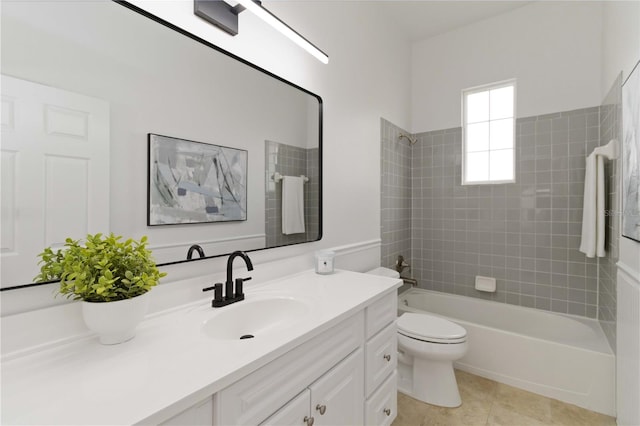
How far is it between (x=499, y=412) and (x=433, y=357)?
50cm

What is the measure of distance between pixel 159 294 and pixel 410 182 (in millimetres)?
2608

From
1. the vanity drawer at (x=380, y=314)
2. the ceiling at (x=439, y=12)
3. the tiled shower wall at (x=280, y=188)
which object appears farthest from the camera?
the ceiling at (x=439, y=12)

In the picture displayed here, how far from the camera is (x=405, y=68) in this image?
292 centimetres

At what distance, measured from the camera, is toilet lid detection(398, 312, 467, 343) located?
5.99 ft

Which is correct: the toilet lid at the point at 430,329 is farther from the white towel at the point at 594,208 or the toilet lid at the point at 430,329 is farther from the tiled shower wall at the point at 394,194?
the white towel at the point at 594,208

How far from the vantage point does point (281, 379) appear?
2.80 feet

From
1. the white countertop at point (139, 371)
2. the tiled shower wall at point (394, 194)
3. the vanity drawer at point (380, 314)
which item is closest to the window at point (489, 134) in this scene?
the tiled shower wall at point (394, 194)

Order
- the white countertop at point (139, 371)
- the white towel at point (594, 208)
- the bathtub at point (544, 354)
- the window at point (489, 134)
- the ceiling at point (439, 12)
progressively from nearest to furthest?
1. the white countertop at point (139, 371)
2. the bathtub at point (544, 354)
3. the white towel at point (594, 208)
4. the ceiling at point (439, 12)
5. the window at point (489, 134)

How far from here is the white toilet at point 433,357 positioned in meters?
1.81

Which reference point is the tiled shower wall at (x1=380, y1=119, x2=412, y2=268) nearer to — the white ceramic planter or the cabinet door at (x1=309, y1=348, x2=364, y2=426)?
the cabinet door at (x1=309, y1=348, x2=364, y2=426)

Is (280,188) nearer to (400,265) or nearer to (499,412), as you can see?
(400,265)

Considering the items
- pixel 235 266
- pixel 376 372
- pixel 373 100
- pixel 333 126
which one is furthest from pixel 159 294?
pixel 373 100

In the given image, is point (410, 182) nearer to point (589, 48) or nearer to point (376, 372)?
point (589, 48)

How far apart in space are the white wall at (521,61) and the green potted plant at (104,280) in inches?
113
